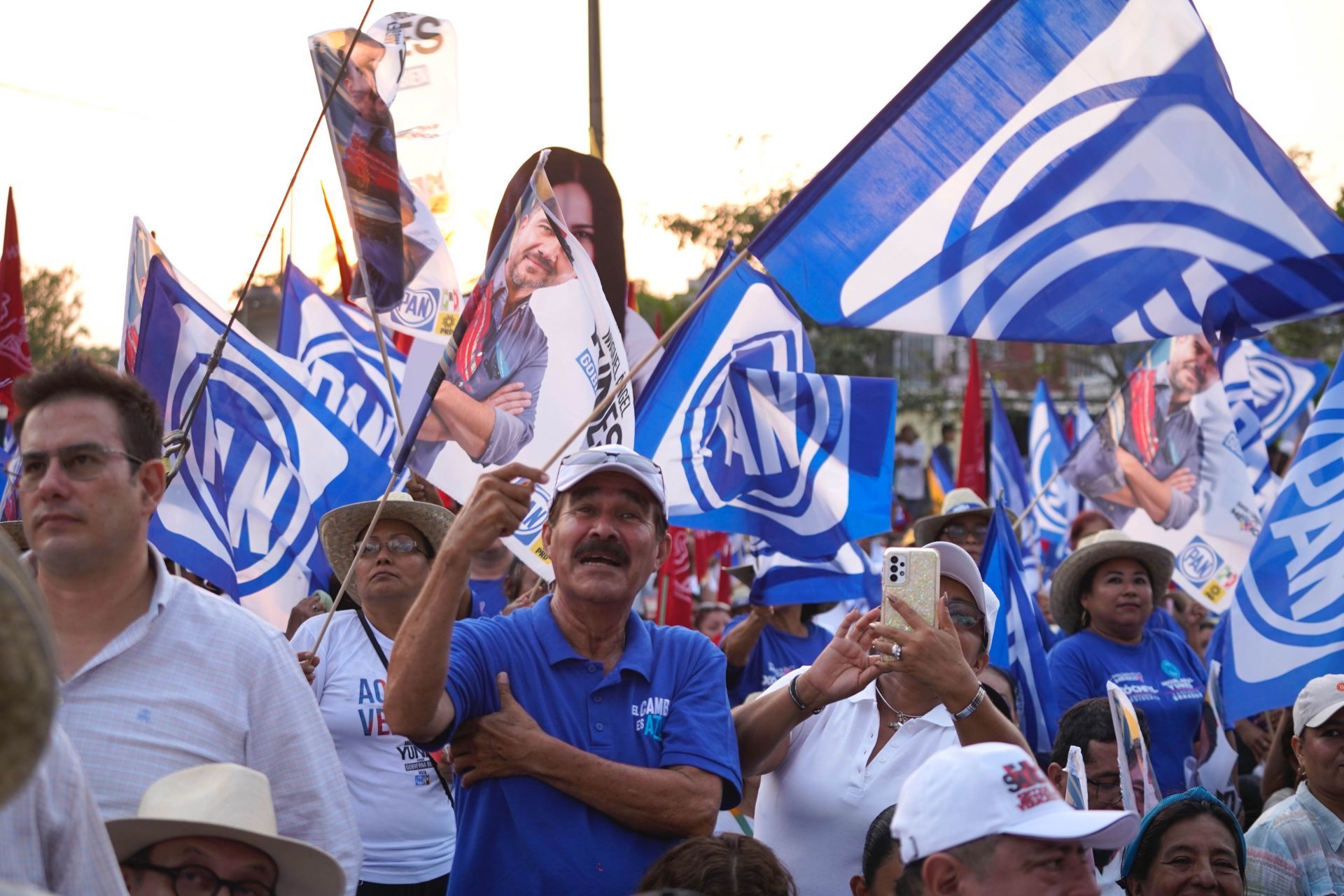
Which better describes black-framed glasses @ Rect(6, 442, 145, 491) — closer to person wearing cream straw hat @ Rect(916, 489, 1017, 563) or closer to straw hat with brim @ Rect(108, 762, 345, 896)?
straw hat with brim @ Rect(108, 762, 345, 896)

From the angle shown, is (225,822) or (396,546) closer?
(225,822)

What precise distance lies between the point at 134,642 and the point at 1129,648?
4.38 meters

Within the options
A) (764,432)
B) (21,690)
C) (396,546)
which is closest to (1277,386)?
(764,432)

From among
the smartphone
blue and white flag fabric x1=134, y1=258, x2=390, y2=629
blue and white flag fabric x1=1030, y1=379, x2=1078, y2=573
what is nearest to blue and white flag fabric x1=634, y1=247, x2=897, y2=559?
blue and white flag fabric x1=134, y1=258, x2=390, y2=629

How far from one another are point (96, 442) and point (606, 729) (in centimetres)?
128

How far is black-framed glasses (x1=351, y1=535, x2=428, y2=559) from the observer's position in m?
4.98

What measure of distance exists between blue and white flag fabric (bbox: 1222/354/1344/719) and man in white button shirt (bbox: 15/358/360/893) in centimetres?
405

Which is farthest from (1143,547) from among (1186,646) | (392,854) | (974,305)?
(392,854)

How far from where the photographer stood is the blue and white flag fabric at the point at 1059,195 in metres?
4.11

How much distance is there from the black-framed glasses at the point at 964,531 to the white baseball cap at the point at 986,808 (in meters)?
4.59

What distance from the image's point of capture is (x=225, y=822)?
250 centimetres

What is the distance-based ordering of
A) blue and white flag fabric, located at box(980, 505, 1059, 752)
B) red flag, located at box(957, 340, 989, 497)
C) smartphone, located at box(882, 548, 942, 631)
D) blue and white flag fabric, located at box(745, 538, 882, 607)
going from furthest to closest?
red flag, located at box(957, 340, 989, 497) < blue and white flag fabric, located at box(745, 538, 882, 607) < blue and white flag fabric, located at box(980, 505, 1059, 752) < smartphone, located at box(882, 548, 942, 631)

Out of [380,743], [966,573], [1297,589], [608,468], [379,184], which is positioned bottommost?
[380,743]

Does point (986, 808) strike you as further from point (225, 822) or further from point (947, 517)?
point (947, 517)
